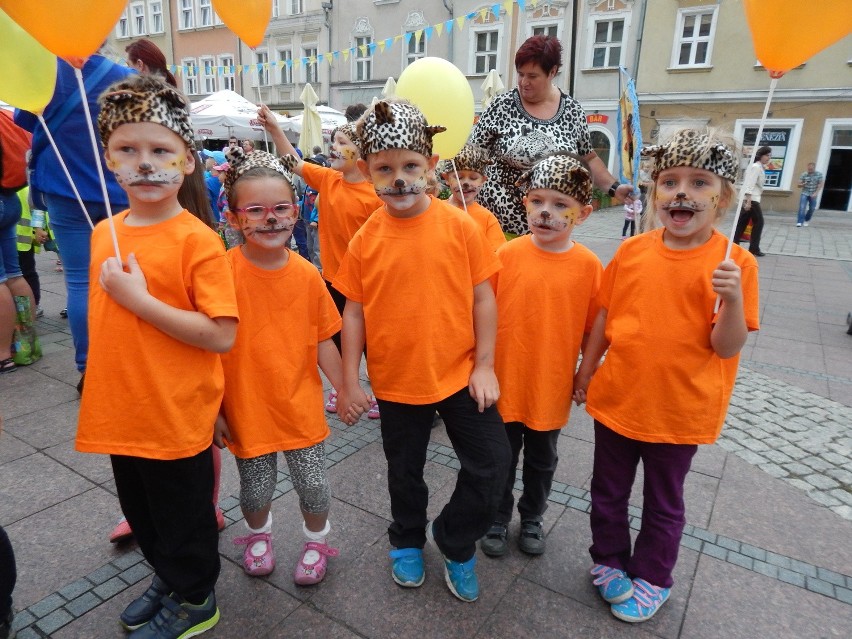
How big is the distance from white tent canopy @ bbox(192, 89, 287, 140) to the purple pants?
1158 centimetres

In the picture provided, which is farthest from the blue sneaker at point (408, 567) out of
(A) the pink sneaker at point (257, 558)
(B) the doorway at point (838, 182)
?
(B) the doorway at point (838, 182)

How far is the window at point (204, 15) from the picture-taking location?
2656 cm

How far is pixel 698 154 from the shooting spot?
69.9 inches

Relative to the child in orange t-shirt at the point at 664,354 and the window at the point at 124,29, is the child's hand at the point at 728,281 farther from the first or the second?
the window at the point at 124,29

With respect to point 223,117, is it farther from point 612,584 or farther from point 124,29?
point 124,29

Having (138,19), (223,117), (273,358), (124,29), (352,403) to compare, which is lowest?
(352,403)

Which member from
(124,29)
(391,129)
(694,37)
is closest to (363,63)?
(694,37)

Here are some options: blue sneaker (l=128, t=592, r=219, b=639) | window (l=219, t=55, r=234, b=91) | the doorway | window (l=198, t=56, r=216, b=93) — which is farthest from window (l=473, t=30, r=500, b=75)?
blue sneaker (l=128, t=592, r=219, b=639)

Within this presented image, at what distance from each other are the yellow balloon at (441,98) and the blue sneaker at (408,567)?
6.20 feet

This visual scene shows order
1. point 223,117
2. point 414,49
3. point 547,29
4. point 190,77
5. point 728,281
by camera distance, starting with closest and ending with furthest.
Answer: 1. point 728,281
2. point 223,117
3. point 547,29
4. point 414,49
5. point 190,77

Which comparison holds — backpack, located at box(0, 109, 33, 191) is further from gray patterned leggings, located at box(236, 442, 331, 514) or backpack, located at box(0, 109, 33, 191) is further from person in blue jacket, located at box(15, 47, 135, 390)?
gray patterned leggings, located at box(236, 442, 331, 514)

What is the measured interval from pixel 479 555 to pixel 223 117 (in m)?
12.1

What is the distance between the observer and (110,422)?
1687 mm

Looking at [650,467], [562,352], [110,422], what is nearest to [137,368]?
[110,422]
